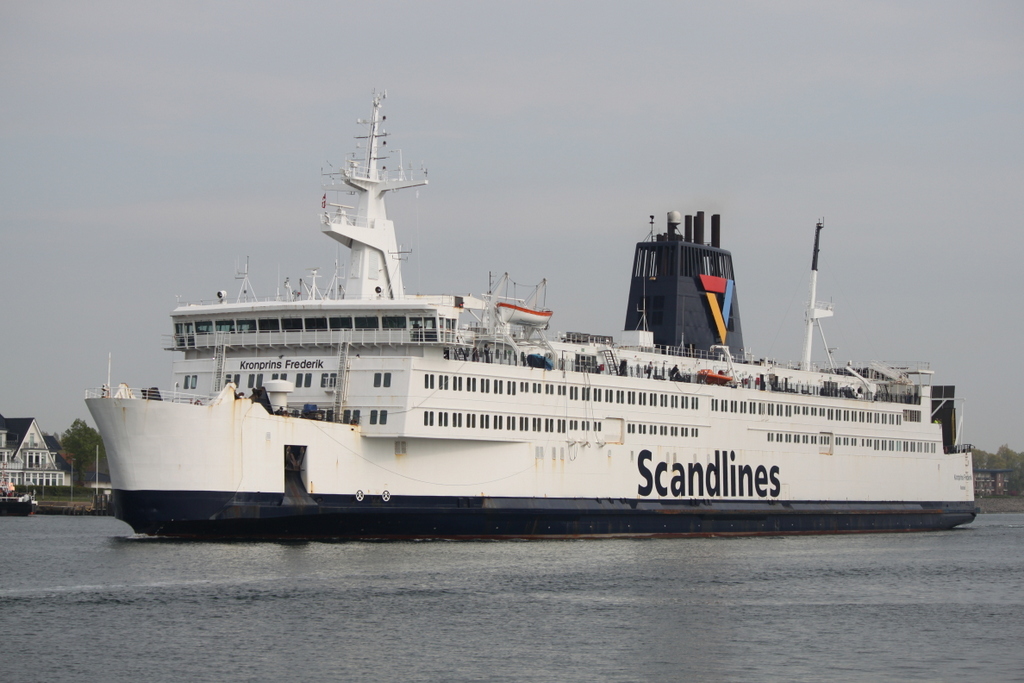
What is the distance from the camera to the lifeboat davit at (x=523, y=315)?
152 feet

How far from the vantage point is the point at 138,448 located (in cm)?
3872

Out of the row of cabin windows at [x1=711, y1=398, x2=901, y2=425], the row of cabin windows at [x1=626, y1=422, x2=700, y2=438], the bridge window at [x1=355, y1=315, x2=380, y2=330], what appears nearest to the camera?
the bridge window at [x1=355, y1=315, x2=380, y2=330]

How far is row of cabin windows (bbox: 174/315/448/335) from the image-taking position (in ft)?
142

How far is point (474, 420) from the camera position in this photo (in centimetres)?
4447

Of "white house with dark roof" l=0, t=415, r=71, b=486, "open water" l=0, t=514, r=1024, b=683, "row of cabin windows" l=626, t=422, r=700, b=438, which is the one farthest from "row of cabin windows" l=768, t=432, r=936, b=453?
"white house with dark roof" l=0, t=415, r=71, b=486

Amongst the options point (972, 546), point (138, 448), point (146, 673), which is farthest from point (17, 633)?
point (972, 546)

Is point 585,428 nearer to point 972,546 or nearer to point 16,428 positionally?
point 972,546

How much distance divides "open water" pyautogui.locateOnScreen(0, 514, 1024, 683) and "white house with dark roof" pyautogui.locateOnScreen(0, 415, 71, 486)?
1859 inches

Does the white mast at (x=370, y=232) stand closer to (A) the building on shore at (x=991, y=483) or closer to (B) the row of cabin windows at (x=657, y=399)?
(B) the row of cabin windows at (x=657, y=399)

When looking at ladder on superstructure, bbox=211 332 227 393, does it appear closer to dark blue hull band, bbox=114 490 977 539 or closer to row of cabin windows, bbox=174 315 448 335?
row of cabin windows, bbox=174 315 448 335

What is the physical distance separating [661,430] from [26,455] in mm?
55113

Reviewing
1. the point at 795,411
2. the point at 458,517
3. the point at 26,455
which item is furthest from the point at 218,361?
the point at 26,455

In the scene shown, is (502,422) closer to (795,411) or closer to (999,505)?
(795,411)

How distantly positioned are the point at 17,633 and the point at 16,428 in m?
68.3
